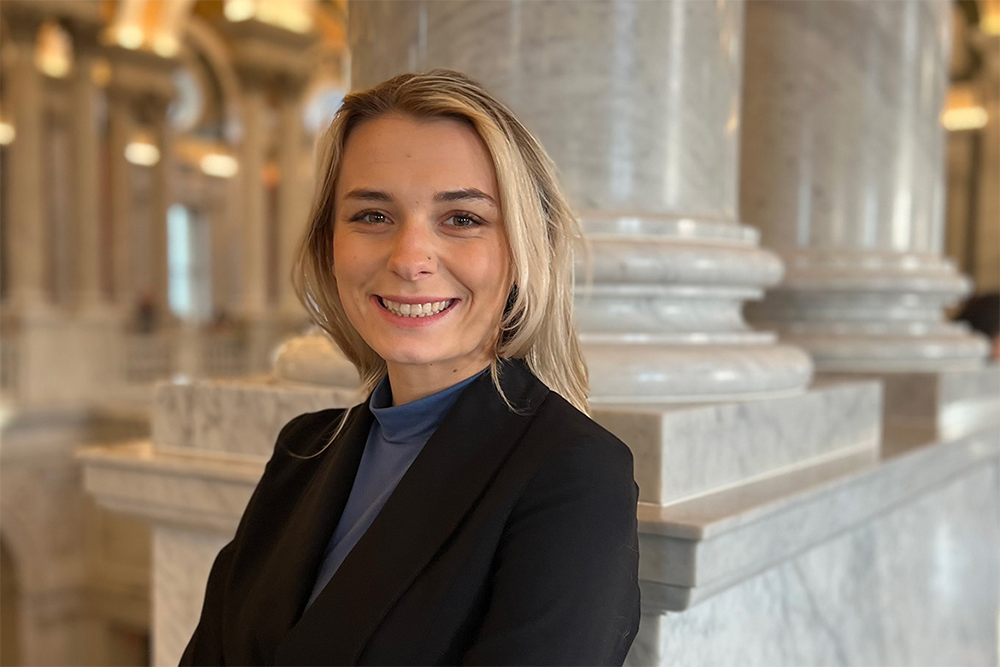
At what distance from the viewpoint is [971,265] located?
16.1m

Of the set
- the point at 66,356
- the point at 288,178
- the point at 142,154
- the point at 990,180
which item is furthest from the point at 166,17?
the point at 990,180

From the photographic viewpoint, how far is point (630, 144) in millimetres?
2461

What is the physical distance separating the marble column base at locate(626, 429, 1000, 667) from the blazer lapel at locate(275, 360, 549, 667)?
1.97 feet

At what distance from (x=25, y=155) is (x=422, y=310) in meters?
11.1

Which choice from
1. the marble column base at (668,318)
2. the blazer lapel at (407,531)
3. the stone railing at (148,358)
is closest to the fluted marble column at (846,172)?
the marble column base at (668,318)

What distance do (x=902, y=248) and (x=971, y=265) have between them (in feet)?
43.5

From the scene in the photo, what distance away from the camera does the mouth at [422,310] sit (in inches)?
58.5

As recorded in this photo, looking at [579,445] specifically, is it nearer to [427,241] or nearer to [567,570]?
[567,570]

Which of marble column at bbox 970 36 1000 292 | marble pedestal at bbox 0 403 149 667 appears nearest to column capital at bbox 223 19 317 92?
marble pedestal at bbox 0 403 149 667

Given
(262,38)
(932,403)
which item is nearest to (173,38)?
(262,38)

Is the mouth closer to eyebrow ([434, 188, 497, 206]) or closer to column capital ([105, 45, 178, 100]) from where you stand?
eyebrow ([434, 188, 497, 206])

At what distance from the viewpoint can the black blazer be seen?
123 cm

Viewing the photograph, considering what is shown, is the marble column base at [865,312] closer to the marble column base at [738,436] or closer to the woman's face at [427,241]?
the marble column base at [738,436]

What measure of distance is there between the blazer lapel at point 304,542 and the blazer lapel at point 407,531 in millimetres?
117
